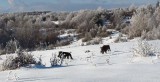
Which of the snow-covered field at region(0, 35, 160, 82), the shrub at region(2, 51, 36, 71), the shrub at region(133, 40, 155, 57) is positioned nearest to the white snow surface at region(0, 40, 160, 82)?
the snow-covered field at region(0, 35, 160, 82)

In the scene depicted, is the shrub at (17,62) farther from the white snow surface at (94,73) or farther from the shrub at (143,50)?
the shrub at (143,50)

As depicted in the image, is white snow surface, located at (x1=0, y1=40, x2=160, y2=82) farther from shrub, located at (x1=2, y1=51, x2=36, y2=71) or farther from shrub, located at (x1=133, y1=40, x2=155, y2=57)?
shrub, located at (x1=133, y1=40, x2=155, y2=57)

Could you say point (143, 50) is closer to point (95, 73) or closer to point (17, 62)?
point (95, 73)

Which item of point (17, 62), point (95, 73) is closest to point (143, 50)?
point (95, 73)

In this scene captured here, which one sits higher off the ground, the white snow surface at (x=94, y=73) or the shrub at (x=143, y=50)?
the shrub at (x=143, y=50)

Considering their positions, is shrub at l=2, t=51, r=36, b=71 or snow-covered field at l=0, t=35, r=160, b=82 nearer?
snow-covered field at l=0, t=35, r=160, b=82

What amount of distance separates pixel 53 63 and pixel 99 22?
30.8 m

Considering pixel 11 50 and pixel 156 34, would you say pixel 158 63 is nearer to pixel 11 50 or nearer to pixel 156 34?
pixel 156 34

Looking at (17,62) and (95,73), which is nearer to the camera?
(95,73)

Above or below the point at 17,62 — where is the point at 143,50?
above

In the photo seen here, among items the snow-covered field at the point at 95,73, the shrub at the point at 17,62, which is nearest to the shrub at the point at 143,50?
the snow-covered field at the point at 95,73

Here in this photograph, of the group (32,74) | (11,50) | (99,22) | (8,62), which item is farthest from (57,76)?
(99,22)

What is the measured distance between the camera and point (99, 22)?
4359cm

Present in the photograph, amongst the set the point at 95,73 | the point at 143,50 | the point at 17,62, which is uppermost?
the point at 143,50
